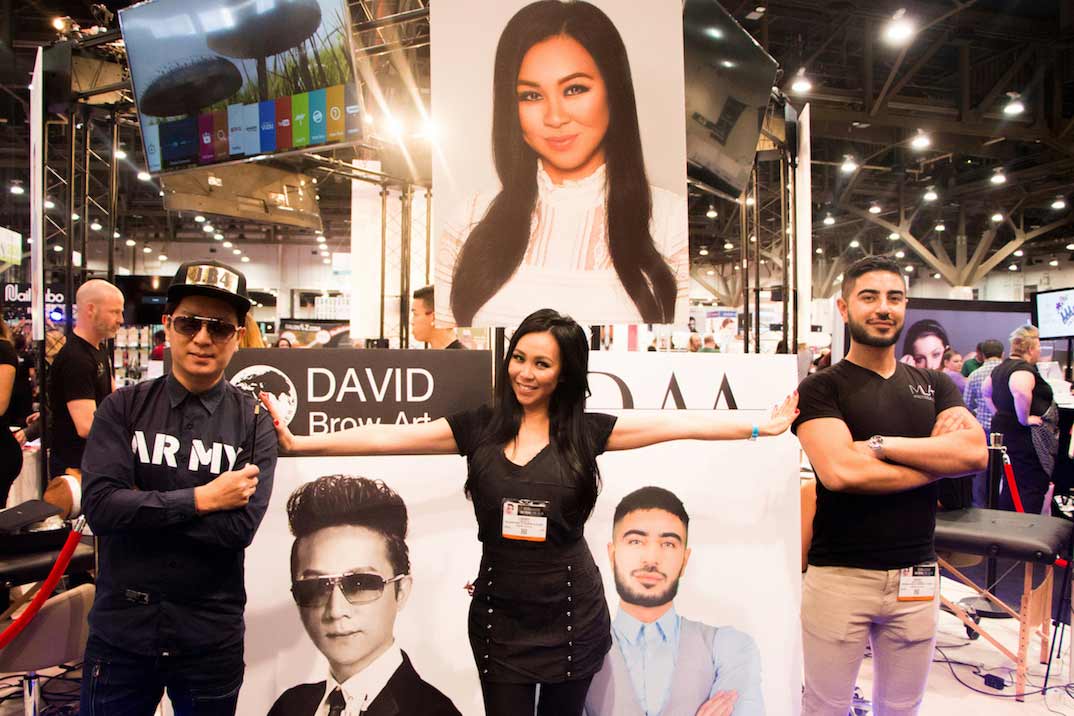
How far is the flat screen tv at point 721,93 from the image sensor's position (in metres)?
2.69

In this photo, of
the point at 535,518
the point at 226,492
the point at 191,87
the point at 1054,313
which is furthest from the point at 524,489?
the point at 1054,313

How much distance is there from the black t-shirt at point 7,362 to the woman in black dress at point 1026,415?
22.6 feet

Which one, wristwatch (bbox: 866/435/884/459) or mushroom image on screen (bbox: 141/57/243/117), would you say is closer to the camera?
wristwatch (bbox: 866/435/884/459)

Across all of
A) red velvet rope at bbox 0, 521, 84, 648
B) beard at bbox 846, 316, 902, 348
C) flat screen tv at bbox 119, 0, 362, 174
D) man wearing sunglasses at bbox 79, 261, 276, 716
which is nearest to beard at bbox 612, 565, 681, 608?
beard at bbox 846, 316, 902, 348

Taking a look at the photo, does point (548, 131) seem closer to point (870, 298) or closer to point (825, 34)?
point (870, 298)

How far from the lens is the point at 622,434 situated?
1.88 metres

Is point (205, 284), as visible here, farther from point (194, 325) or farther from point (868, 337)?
point (868, 337)

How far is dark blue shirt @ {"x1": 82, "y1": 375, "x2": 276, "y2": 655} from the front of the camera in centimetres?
145

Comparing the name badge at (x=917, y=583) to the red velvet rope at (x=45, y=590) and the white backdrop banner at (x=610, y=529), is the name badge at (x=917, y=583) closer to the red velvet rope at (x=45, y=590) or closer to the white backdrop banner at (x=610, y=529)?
the white backdrop banner at (x=610, y=529)

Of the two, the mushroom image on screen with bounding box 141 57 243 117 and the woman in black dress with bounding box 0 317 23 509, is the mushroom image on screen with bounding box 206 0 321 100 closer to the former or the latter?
the mushroom image on screen with bounding box 141 57 243 117

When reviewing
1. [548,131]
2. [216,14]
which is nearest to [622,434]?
[548,131]

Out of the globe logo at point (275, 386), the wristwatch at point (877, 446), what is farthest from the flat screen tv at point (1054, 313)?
the globe logo at point (275, 386)

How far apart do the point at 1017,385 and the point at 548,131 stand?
4.95 meters

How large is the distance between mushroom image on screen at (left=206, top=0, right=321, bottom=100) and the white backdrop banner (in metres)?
2.17
